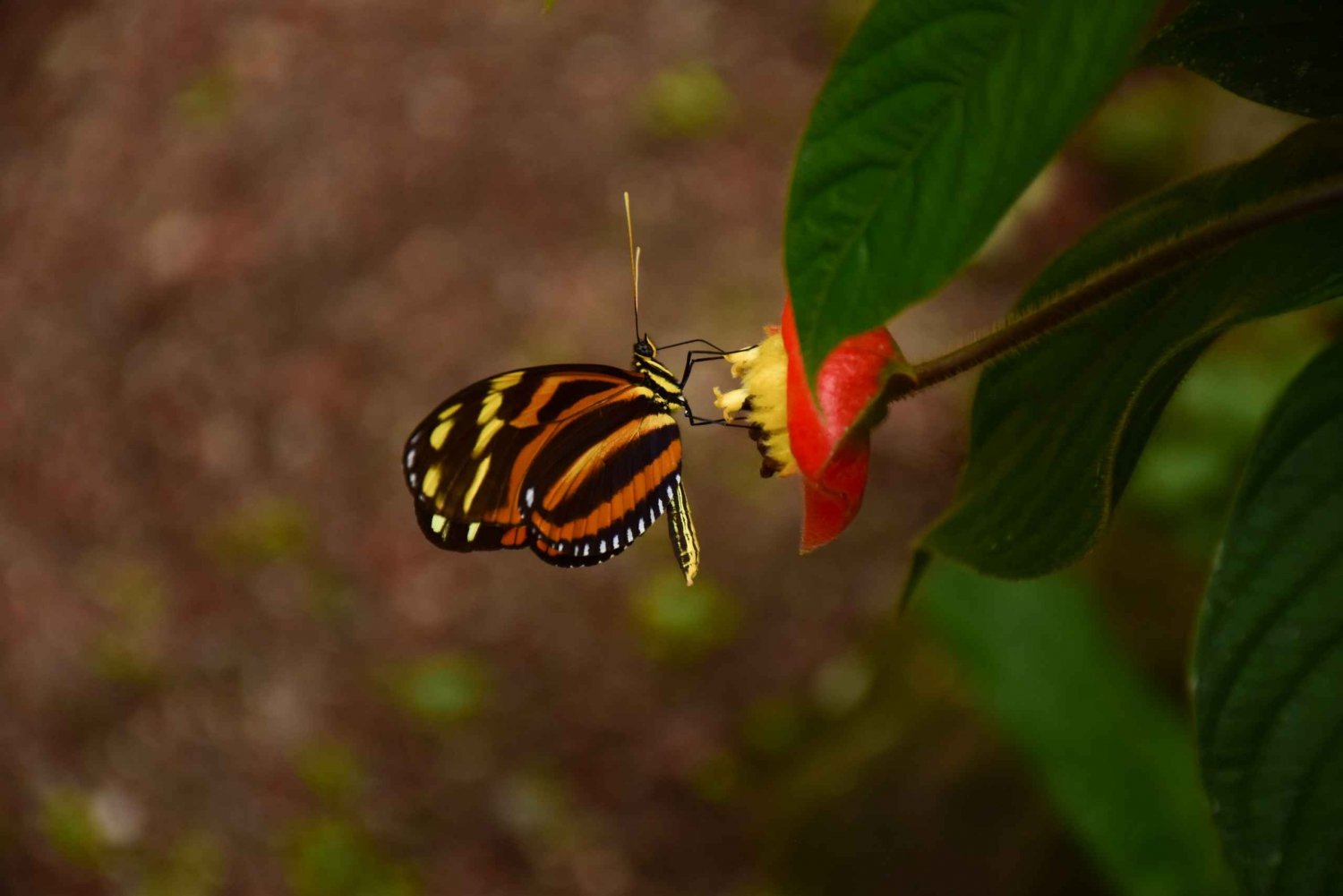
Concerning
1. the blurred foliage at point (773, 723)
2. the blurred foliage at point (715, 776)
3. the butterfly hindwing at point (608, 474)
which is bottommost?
the butterfly hindwing at point (608, 474)

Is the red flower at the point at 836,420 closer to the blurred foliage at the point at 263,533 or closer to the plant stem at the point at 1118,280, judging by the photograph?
the plant stem at the point at 1118,280

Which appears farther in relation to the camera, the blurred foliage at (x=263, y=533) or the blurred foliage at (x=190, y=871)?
the blurred foliage at (x=263, y=533)

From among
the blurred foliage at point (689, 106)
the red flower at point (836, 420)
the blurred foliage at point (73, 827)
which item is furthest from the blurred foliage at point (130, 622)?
the red flower at point (836, 420)

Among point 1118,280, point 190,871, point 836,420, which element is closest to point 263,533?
point 190,871

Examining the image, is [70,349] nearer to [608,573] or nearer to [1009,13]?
[608,573]

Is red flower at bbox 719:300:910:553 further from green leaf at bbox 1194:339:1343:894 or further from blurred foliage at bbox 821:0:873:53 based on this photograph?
blurred foliage at bbox 821:0:873:53

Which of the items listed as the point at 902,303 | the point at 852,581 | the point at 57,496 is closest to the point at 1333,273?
the point at 902,303

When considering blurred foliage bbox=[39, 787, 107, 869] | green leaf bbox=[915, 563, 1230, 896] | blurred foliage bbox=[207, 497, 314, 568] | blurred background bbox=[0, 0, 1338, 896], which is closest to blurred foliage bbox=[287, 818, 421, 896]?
blurred background bbox=[0, 0, 1338, 896]
